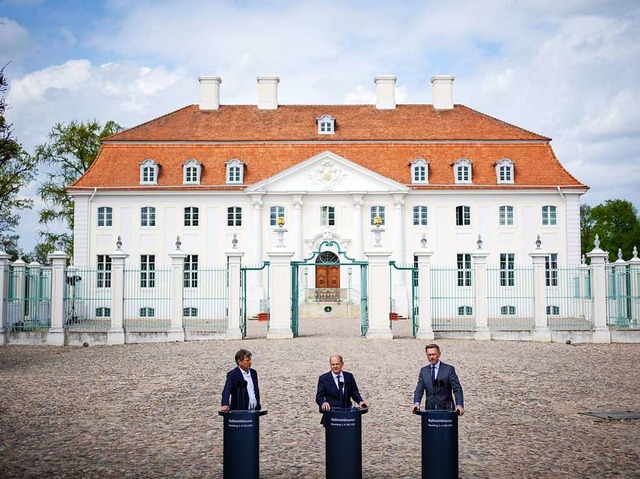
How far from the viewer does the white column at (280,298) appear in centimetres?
2164

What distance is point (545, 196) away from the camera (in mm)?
37406

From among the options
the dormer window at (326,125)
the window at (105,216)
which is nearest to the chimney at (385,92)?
the dormer window at (326,125)

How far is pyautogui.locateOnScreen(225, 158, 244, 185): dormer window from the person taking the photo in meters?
37.4

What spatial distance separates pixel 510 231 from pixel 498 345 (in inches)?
720

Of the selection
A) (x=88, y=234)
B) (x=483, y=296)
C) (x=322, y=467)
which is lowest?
(x=322, y=467)

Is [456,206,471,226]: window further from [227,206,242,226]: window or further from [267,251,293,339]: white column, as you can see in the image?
[267,251,293,339]: white column

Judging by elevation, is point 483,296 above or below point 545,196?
below

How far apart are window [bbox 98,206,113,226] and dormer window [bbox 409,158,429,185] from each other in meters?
15.4

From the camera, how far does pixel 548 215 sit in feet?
123

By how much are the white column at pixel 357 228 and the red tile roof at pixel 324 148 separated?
2.10 m

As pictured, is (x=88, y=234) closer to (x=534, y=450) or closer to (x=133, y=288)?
(x=133, y=288)

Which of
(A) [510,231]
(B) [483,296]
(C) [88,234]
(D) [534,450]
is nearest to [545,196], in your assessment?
(A) [510,231]

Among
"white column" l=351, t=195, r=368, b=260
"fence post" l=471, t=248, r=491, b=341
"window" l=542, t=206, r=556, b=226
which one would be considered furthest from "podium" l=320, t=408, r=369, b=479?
"window" l=542, t=206, r=556, b=226

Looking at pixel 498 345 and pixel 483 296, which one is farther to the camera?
pixel 483 296
